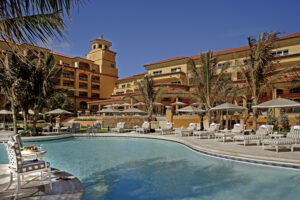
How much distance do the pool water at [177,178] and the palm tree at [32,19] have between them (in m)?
4.02

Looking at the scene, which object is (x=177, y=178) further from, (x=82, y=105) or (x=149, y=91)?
(x=82, y=105)

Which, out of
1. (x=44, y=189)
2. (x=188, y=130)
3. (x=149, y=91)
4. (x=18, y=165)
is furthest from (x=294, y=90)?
Result: (x=18, y=165)

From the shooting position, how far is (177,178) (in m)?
6.82

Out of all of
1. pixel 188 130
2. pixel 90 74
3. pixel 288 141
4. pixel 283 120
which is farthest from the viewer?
pixel 90 74

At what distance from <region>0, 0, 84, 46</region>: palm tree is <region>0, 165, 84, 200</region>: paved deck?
10.6 ft

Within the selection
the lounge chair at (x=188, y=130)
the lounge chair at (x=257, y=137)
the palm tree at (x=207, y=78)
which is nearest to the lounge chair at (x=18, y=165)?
the lounge chair at (x=257, y=137)

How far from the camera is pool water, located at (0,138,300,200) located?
18.3 feet

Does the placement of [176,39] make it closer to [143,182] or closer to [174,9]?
[174,9]

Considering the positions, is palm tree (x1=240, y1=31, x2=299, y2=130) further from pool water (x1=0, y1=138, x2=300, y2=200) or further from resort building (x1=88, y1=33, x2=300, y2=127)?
pool water (x1=0, y1=138, x2=300, y2=200)

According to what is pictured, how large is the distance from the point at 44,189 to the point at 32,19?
3711 mm

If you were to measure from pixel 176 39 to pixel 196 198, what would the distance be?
65.6 feet

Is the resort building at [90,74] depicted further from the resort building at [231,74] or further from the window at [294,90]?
the window at [294,90]

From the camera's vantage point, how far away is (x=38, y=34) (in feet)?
9.99

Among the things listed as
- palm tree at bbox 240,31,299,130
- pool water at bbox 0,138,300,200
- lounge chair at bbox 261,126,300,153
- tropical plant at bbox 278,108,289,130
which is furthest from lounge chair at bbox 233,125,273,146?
tropical plant at bbox 278,108,289,130
